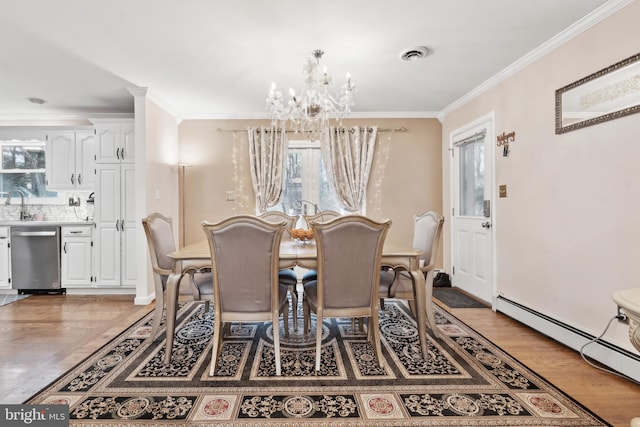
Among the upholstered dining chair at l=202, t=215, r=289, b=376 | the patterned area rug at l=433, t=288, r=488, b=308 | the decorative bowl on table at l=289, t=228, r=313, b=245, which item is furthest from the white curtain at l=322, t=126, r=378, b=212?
the upholstered dining chair at l=202, t=215, r=289, b=376

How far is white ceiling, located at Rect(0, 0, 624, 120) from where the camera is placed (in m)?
2.17

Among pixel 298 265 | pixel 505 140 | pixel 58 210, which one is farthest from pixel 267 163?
pixel 58 210

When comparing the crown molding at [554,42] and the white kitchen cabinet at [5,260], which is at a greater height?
the crown molding at [554,42]

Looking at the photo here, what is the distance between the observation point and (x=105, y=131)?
13.0ft

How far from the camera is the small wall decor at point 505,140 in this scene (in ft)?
10.3

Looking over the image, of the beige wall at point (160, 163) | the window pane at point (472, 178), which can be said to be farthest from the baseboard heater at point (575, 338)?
the beige wall at point (160, 163)

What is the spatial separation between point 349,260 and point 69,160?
13.9 feet

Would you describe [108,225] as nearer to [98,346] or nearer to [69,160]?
[69,160]

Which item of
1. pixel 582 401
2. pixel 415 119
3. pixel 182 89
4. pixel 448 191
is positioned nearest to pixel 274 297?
pixel 582 401

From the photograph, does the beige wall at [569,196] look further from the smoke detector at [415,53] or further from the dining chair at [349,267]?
the dining chair at [349,267]

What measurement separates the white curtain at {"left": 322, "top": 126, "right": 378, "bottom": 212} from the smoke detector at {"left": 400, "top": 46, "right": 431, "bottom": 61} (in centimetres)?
170

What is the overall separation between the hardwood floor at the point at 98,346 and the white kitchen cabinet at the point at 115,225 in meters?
0.32

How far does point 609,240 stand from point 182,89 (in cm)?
415

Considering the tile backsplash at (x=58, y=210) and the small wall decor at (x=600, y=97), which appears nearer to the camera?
the small wall decor at (x=600, y=97)
